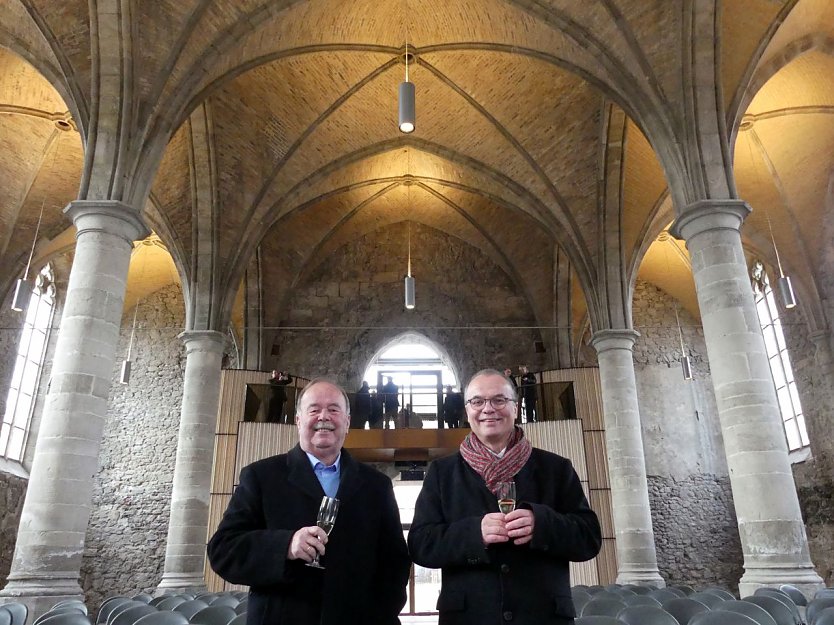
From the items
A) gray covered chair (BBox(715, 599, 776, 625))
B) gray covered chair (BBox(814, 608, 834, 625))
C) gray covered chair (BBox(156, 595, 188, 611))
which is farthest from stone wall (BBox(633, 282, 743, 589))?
gray covered chair (BBox(814, 608, 834, 625))

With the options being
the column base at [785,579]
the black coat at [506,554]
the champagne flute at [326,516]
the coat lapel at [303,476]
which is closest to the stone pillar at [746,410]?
the column base at [785,579]

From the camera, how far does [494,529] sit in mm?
2045

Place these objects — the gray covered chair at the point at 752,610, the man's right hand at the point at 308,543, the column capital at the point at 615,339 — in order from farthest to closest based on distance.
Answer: the column capital at the point at 615,339 → the gray covered chair at the point at 752,610 → the man's right hand at the point at 308,543

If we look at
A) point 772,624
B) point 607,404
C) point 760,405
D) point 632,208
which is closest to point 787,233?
point 632,208

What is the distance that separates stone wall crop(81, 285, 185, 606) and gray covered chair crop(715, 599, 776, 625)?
16.0m

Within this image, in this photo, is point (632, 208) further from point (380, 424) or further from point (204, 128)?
point (204, 128)

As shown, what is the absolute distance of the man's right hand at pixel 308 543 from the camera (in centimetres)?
194

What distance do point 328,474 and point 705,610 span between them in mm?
3522

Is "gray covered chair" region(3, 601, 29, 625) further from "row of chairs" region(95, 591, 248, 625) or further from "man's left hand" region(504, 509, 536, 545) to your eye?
"man's left hand" region(504, 509, 536, 545)

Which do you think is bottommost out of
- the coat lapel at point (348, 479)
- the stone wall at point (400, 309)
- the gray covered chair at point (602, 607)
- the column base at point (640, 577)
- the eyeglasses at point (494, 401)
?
the column base at point (640, 577)

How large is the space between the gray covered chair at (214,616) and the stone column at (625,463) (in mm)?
8719

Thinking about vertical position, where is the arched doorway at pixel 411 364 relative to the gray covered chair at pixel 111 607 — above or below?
above

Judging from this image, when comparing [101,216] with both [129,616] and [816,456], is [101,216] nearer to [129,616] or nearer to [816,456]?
[129,616]

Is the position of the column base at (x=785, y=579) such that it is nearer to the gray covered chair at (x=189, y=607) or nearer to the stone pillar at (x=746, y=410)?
the stone pillar at (x=746, y=410)
